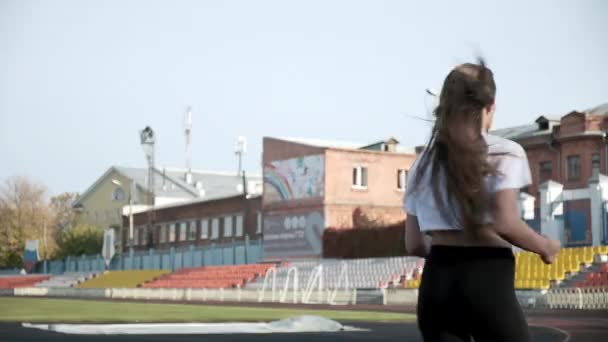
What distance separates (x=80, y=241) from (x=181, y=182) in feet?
35.4

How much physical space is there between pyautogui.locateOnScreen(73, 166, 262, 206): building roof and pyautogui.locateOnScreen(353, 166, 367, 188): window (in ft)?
70.6

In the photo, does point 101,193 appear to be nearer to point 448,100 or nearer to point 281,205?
point 281,205

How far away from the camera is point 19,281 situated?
65250 mm

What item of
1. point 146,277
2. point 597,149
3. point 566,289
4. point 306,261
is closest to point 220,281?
point 306,261

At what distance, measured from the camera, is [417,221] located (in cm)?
337

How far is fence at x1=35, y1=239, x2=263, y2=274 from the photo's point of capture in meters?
56.6

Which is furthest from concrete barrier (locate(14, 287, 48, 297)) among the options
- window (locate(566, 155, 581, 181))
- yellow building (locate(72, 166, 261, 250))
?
window (locate(566, 155, 581, 181))

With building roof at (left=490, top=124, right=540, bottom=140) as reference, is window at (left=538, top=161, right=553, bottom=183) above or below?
below

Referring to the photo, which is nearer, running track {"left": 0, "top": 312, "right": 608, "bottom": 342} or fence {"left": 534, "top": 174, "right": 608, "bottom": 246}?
running track {"left": 0, "top": 312, "right": 608, "bottom": 342}

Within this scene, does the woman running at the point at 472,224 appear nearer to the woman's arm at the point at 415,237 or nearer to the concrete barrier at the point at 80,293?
the woman's arm at the point at 415,237

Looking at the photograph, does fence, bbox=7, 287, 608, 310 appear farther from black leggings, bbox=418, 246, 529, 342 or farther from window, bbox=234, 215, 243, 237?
black leggings, bbox=418, 246, 529, 342

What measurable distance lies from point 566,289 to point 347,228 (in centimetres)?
2050

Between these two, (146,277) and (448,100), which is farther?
(146,277)

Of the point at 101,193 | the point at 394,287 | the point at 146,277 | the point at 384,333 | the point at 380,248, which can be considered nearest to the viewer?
the point at 384,333
